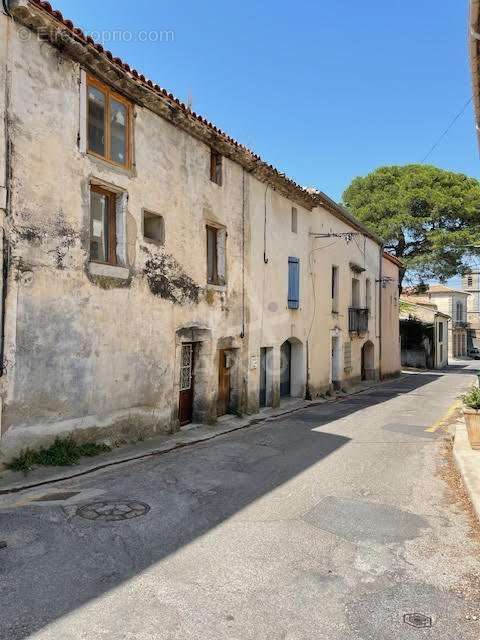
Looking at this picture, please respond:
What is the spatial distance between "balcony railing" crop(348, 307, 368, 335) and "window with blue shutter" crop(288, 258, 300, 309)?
636cm

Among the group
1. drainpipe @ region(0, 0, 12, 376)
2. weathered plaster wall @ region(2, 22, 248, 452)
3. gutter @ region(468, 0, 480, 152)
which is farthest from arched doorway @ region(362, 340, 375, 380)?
drainpipe @ region(0, 0, 12, 376)

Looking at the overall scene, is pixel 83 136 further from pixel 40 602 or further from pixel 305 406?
pixel 305 406

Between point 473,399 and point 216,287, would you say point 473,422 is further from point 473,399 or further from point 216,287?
point 216,287

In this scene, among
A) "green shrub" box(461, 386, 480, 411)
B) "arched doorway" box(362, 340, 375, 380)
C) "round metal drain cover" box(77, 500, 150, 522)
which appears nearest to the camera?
"round metal drain cover" box(77, 500, 150, 522)

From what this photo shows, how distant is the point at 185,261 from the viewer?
11.9m

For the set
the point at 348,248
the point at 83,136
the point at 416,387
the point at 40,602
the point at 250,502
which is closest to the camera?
the point at 40,602

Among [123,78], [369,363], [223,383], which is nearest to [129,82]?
[123,78]

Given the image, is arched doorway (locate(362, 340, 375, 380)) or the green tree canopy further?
the green tree canopy

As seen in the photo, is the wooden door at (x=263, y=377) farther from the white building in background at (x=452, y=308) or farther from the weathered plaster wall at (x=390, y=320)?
the white building in background at (x=452, y=308)

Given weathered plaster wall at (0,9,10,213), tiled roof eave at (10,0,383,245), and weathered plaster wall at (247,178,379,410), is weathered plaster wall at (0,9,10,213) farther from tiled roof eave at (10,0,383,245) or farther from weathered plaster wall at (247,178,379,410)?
weathered plaster wall at (247,178,379,410)

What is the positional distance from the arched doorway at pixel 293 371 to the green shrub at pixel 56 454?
10310mm

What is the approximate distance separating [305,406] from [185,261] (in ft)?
25.1

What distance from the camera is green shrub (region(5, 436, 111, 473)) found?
7738 mm

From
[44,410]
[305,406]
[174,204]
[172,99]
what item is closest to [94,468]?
[44,410]
